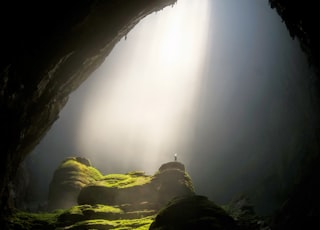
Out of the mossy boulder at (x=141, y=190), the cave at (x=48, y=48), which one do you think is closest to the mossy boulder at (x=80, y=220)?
the cave at (x=48, y=48)

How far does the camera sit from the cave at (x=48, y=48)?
17094mm

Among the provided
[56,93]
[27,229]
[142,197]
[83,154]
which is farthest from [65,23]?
[83,154]

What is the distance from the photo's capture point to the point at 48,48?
67.0 feet

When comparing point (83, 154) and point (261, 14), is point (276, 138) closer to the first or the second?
point (261, 14)

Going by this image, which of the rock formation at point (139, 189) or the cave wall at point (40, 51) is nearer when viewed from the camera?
the cave wall at point (40, 51)

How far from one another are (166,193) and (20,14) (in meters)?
30.0

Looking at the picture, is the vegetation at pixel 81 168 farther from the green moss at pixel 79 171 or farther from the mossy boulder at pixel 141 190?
the mossy boulder at pixel 141 190

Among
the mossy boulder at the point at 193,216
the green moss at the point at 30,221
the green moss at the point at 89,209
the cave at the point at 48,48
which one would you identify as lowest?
the mossy boulder at the point at 193,216

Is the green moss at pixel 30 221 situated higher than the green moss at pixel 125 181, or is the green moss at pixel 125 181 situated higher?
the green moss at pixel 125 181

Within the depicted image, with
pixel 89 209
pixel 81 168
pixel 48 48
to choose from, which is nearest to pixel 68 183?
pixel 81 168

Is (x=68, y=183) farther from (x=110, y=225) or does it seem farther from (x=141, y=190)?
(x=110, y=225)

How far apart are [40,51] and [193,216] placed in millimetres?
13305

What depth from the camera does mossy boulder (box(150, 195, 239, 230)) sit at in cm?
1896

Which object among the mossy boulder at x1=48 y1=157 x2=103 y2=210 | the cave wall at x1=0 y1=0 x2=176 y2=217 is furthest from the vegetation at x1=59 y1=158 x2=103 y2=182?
the cave wall at x1=0 y1=0 x2=176 y2=217
